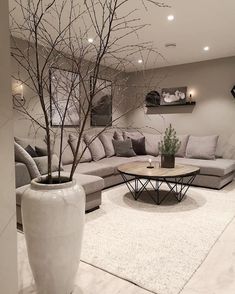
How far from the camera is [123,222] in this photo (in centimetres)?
283

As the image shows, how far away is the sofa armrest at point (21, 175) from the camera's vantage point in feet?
8.93

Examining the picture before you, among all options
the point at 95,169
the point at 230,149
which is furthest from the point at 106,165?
the point at 230,149

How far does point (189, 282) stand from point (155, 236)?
29.0 inches

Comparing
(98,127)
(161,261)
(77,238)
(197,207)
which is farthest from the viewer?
(98,127)

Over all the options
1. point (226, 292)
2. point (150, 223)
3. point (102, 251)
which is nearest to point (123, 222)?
point (150, 223)

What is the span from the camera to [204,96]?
540 cm

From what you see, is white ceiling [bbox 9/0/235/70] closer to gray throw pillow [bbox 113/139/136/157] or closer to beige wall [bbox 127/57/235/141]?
beige wall [bbox 127/57/235/141]

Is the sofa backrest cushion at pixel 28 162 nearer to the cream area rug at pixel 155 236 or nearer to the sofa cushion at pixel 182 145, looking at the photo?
the cream area rug at pixel 155 236

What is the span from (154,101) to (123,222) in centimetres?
391

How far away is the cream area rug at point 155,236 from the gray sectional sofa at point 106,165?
1.22 feet

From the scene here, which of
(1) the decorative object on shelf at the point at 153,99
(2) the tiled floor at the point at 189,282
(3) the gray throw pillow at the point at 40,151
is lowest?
(2) the tiled floor at the point at 189,282

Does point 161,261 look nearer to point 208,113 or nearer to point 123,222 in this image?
point 123,222

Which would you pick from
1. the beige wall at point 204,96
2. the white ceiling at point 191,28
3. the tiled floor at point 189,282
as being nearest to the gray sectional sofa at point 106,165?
the beige wall at point 204,96

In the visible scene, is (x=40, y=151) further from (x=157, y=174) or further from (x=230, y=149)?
(x=230, y=149)
